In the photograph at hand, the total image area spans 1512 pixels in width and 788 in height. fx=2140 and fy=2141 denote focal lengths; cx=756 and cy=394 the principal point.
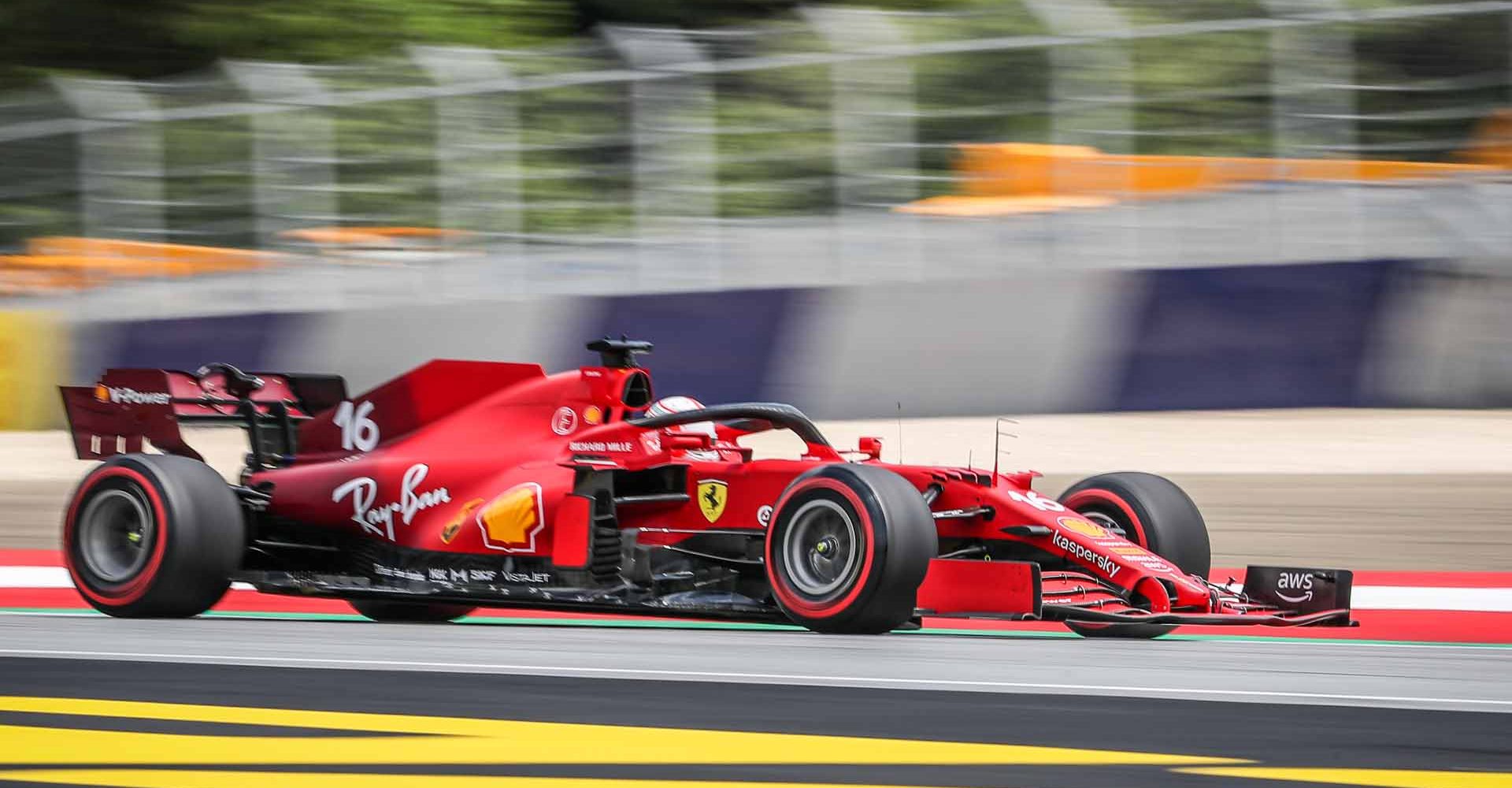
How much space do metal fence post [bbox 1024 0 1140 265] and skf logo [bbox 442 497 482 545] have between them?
4.52 meters

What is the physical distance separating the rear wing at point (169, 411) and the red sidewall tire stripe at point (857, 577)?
267 centimetres

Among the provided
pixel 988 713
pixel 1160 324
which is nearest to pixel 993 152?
pixel 1160 324

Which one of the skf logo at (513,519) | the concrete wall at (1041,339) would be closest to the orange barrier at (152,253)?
the concrete wall at (1041,339)

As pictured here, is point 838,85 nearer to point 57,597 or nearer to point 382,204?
point 382,204

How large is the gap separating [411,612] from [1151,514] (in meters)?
3.18

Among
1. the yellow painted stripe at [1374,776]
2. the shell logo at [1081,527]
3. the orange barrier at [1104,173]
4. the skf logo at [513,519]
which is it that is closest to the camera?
the yellow painted stripe at [1374,776]

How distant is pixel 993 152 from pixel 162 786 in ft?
27.4

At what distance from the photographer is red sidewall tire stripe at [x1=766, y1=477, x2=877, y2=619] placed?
22.5 feet

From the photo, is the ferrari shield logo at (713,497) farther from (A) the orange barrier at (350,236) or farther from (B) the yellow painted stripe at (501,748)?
(A) the orange barrier at (350,236)

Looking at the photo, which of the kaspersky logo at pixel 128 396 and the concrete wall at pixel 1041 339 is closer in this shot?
the kaspersky logo at pixel 128 396

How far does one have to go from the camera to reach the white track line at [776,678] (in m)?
5.54

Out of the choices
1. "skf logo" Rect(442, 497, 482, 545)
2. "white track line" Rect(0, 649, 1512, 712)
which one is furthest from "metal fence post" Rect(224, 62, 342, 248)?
"white track line" Rect(0, 649, 1512, 712)

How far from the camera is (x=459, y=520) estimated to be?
803 centimetres

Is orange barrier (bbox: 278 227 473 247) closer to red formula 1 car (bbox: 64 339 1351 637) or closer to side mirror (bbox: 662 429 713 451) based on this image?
red formula 1 car (bbox: 64 339 1351 637)
